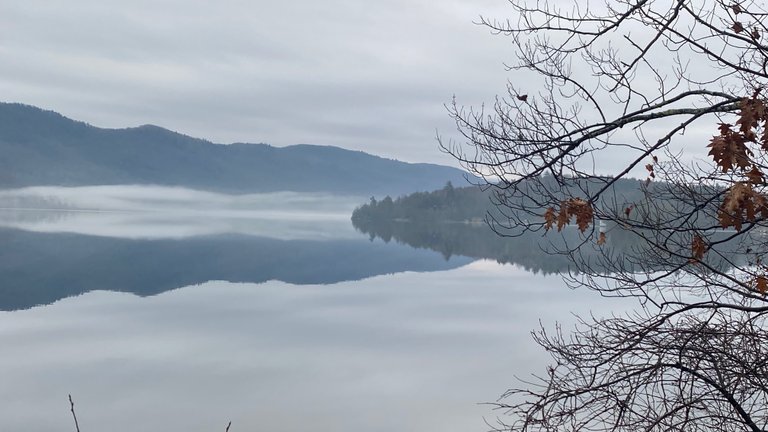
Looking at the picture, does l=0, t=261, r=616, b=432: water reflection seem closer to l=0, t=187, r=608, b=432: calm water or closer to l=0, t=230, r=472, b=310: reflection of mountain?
l=0, t=187, r=608, b=432: calm water

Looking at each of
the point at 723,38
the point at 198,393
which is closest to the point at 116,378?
the point at 198,393

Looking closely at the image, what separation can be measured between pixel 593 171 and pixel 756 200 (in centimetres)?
242

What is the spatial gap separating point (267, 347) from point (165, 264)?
3327 centimetres

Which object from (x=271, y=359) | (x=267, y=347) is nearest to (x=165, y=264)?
(x=267, y=347)

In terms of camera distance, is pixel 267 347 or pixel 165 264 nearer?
pixel 267 347

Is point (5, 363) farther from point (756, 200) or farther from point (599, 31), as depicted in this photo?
point (756, 200)

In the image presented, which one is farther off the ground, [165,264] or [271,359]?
[271,359]

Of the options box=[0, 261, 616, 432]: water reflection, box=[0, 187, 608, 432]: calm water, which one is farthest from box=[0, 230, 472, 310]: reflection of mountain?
box=[0, 261, 616, 432]: water reflection

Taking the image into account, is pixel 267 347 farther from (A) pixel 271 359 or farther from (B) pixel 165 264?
(B) pixel 165 264

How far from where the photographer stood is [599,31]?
657cm

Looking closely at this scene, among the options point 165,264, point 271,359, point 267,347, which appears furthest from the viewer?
point 165,264

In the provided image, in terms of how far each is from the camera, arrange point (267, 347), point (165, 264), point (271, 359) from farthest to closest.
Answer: point (165, 264) < point (267, 347) < point (271, 359)

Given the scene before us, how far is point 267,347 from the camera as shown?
21.1 m

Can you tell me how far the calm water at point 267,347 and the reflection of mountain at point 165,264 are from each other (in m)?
0.43
